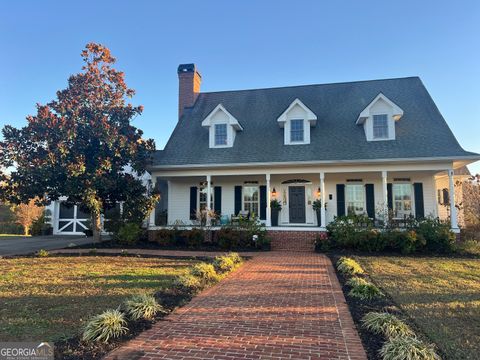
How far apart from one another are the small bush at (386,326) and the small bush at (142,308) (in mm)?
3187

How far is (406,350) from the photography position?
135 inches

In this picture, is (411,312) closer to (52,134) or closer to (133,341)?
(133,341)

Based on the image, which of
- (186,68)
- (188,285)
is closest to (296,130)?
(186,68)

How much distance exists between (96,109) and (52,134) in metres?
2.18

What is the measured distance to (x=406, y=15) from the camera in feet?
37.1

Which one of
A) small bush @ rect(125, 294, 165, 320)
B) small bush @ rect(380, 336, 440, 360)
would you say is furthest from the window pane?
small bush @ rect(380, 336, 440, 360)

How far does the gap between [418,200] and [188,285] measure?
1277 centimetres

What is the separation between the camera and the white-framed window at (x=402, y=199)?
15039 millimetres

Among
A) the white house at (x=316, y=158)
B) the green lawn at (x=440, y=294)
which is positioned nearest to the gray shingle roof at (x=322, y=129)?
the white house at (x=316, y=158)

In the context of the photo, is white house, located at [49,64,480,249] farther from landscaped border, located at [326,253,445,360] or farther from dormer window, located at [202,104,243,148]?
landscaped border, located at [326,253,445,360]

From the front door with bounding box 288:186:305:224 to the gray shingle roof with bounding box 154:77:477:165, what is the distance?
220 cm

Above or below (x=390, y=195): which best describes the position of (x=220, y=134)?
above

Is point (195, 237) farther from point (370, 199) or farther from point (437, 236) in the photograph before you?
point (437, 236)

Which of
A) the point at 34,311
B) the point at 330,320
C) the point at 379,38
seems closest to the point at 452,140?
the point at 379,38
